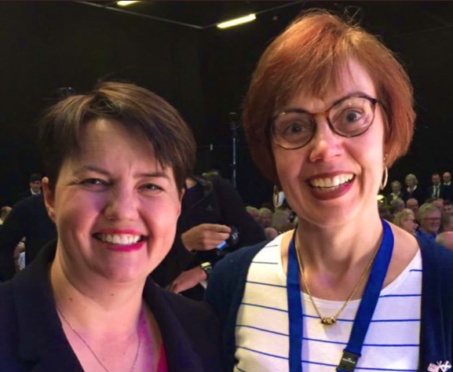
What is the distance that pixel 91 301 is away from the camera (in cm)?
130

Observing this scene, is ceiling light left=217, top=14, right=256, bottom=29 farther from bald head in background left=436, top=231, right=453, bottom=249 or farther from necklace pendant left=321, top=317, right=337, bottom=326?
necklace pendant left=321, top=317, right=337, bottom=326

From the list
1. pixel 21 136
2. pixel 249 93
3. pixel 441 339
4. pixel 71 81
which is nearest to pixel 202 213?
pixel 249 93

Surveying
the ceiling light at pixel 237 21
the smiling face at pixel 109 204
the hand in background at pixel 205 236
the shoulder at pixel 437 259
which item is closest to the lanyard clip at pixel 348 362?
the shoulder at pixel 437 259

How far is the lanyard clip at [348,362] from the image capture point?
131 cm

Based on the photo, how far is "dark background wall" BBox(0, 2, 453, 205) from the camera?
11242mm

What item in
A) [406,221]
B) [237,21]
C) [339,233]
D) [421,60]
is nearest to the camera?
[339,233]

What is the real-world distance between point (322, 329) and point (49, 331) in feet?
2.05

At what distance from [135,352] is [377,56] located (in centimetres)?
91

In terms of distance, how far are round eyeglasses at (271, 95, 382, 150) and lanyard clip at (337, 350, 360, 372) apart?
1.63 feet

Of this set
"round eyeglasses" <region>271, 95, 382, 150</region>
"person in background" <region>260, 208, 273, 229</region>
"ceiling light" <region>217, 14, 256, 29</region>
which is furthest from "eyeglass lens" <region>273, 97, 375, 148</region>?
"ceiling light" <region>217, 14, 256, 29</region>

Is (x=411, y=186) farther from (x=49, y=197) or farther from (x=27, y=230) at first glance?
(x=49, y=197)

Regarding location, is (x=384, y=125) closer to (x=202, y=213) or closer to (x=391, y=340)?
(x=391, y=340)

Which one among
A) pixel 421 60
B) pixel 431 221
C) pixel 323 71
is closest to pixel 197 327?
pixel 323 71

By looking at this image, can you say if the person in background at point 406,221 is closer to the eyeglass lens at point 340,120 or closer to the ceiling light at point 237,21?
the eyeglass lens at point 340,120
